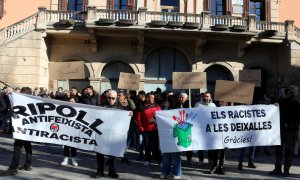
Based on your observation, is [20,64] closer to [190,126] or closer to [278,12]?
[190,126]

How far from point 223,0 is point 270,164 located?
1421 centimetres

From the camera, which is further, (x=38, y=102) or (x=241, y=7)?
(x=241, y=7)

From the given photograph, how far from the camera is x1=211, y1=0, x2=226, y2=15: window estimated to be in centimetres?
2156

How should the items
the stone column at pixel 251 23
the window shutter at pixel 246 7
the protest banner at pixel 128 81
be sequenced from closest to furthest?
the protest banner at pixel 128 81 < the stone column at pixel 251 23 < the window shutter at pixel 246 7

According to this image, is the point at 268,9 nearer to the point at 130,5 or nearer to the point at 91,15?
the point at 130,5

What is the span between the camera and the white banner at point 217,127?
7816 mm

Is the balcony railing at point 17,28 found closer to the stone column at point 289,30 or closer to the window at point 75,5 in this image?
the window at point 75,5

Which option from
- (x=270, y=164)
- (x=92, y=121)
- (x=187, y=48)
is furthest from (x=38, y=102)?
(x=187, y=48)

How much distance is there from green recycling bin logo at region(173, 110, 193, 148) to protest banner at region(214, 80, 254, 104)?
322 centimetres

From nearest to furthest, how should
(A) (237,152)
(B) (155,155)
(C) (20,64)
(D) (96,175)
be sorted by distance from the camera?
(D) (96,175)
(B) (155,155)
(A) (237,152)
(C) (20,64)

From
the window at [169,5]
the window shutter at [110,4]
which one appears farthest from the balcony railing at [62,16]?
the window at [169,5]

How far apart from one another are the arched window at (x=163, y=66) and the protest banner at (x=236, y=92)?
9.64 metres

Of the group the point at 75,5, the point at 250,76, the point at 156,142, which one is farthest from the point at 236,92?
the point at 75,5

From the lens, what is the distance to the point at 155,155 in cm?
961
